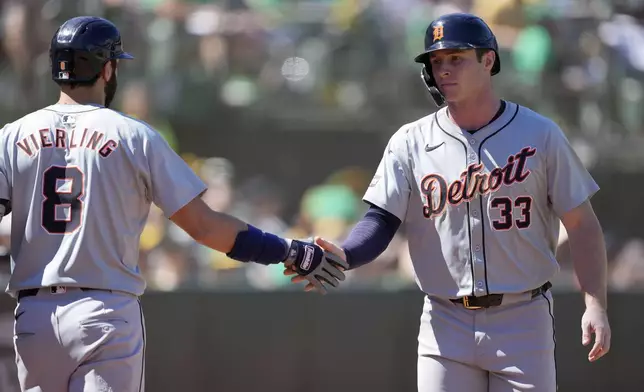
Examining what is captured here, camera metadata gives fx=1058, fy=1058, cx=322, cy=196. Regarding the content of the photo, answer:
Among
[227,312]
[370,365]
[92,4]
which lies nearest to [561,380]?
[370,365]

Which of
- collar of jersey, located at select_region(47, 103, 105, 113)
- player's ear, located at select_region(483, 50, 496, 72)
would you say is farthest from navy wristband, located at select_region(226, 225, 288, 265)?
player's ear, located at select_region(483, 50, 496, 72)

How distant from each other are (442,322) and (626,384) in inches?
130

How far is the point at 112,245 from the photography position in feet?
13.1

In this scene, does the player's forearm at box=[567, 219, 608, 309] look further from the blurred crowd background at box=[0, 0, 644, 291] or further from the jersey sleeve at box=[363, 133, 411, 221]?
the blurred crowd background at box=[0, 0, 644, 291]

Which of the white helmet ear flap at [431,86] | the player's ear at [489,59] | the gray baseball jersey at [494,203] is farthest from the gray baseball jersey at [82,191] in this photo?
the player's ear at [489,59]

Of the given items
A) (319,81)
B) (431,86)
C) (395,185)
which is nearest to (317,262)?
(395,185)

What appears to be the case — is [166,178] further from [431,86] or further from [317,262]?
[431,86]

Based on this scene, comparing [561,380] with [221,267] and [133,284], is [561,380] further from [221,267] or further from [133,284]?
[133,284]

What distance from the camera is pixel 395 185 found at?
4410 mm

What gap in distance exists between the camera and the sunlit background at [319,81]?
931 centimetres

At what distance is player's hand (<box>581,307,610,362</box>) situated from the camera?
4199mm

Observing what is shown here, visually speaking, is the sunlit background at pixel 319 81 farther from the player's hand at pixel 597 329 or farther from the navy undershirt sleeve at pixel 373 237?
the player's hand at pixel 597 329

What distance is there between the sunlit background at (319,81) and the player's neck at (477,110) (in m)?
4.53

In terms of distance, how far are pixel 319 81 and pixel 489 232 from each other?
5.73m
